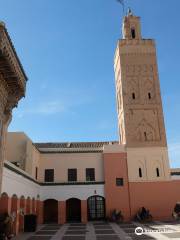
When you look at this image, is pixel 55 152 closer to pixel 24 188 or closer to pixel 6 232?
pixel 24 188

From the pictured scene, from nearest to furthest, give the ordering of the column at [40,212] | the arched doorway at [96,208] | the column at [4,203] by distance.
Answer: the column at [4,203] → the column at [40,212] → the arched doorway at [96,208]

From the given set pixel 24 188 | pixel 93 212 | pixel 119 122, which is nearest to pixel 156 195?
pixel 93 212

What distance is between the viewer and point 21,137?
81.2 ft

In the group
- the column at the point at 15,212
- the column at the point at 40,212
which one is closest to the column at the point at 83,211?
the column at the point at 40,212

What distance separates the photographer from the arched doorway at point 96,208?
25828 mm

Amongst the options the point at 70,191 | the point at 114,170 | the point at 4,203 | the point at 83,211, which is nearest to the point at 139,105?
the point at 114,170

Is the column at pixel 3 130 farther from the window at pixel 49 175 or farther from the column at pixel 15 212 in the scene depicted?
the window at pixel 49 175

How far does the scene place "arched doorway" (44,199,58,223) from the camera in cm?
2641

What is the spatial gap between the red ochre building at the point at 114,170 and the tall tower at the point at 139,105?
0.09m

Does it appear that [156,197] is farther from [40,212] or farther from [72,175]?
[40,212]

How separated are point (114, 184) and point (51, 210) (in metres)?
6.16

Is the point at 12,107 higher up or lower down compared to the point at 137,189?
higher up

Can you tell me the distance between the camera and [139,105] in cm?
2888

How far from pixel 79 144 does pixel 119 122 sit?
4.80m
